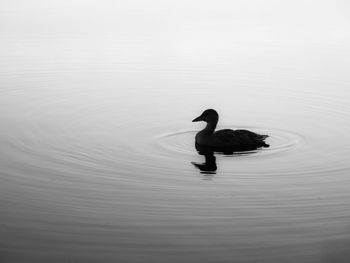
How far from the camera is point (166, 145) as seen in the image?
15.8 m

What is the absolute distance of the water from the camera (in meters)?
10.3

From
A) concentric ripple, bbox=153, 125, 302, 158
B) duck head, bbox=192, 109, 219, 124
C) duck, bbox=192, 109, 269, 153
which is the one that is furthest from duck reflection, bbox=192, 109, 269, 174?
duck head, bbox=192, 109, 219, 124

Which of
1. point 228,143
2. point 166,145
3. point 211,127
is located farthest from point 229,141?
point 166,145

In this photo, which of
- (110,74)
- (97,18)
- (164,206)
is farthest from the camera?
(97,18)

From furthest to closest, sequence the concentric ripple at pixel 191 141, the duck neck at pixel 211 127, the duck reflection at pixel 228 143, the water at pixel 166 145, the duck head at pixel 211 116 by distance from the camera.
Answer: the duck head at pixel 211 116
the duck neck at pixel 211 127
the duck reflection at pixel 228 143
the concentric ripple at pixel 191 141
the water at pixel 166 145

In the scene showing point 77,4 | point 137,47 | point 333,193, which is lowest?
point 333,193

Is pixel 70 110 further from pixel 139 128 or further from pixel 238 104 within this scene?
pixel 238 104

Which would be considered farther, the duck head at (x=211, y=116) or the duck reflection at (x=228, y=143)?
the duck head at (x=211, y=116)

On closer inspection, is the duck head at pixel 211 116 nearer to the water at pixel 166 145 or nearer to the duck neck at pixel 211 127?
the duck neck at pixel 211 127

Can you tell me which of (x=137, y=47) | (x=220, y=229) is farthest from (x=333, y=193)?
(x=137, y=47)

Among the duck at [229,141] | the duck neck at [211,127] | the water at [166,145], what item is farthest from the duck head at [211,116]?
the water at [166,145]

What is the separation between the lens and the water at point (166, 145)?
1030 centimetres

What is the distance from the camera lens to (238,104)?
20.5 metres

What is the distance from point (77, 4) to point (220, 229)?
34.8m
